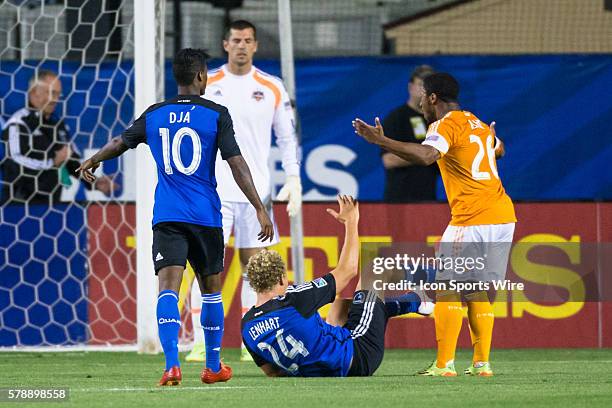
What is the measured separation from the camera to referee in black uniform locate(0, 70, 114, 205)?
11.4 metres

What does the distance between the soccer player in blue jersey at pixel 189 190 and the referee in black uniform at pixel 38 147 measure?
163 inches

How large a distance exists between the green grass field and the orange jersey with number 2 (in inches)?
39.7

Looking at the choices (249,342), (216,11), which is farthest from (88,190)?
(249,342)

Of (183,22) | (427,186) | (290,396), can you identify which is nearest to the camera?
(290,396)

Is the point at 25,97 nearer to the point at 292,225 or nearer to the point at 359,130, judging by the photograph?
the point at 292,225

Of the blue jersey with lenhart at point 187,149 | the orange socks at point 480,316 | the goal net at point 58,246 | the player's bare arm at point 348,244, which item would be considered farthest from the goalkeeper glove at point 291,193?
the blue jersey with lenhart at point 187,149

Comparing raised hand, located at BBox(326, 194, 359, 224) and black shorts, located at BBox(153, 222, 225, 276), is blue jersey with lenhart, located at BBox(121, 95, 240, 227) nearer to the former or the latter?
black shorts, located at BBox(153, 222, 225, 276)

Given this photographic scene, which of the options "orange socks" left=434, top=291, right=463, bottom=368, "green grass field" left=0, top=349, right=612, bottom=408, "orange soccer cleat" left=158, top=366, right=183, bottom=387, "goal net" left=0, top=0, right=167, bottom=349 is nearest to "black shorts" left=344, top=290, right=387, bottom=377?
"green grass field" left=0, top=349, right=612, bottom=408

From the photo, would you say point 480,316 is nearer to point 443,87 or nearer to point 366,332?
point 366,332

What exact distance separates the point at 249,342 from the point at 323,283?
0.57 m

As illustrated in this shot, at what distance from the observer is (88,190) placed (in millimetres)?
12195

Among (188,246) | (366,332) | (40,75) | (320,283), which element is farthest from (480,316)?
(40,75)

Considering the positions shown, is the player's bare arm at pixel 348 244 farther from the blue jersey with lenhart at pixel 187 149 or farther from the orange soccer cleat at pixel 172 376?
the orange soccer cleat at pixel 172 376

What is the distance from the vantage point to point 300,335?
7.47 meters
